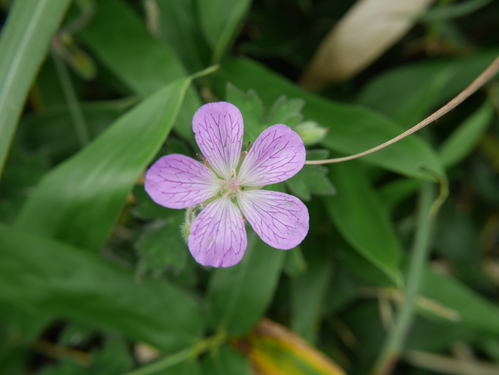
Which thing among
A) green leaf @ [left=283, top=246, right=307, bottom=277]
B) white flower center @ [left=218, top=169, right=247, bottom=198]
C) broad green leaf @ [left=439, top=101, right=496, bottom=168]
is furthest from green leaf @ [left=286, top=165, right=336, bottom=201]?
broad green leaf @ [left=439, top=101, right=496, bottom=168]

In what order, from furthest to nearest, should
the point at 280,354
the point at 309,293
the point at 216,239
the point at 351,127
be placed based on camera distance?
the point at 309,293
the point at 280,354
the point at 351,127
the point at 216,239

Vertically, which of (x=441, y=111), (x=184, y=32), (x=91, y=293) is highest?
(x=184, y=32)

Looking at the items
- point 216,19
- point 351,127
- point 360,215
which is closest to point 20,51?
point 216,19

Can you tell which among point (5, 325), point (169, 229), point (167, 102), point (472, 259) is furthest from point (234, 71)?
point (472, 259)

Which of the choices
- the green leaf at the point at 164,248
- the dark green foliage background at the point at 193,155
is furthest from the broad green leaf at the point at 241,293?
the green leaf at the point at 164,248

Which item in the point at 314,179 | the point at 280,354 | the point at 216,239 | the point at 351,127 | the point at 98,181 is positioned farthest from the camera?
the point at 280,354

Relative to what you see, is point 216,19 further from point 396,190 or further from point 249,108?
point 396,190

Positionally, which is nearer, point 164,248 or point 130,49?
point 164,248
